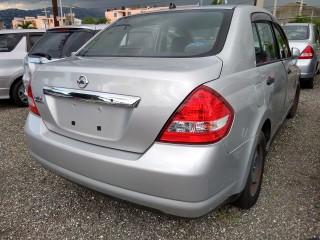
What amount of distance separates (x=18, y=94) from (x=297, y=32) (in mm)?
6594

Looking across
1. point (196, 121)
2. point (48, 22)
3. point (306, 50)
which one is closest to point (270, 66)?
point (196, 121)

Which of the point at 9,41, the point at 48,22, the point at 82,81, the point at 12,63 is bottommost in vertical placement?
the point at 48,22

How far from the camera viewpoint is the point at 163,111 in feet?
5.75

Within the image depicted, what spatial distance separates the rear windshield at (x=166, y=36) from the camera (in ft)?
7.55

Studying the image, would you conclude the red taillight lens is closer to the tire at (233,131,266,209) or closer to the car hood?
the car hood

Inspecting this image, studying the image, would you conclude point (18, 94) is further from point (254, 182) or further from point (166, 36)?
point (254, 182)

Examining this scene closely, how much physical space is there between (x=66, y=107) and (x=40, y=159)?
0.55 m

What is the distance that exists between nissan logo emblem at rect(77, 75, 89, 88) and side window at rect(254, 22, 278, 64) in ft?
4.43

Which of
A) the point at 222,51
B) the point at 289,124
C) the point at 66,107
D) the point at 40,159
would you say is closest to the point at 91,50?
the point at 66,107

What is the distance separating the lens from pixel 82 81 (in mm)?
1988

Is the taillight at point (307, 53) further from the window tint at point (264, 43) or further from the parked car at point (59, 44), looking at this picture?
the parked car at point (59, 44)

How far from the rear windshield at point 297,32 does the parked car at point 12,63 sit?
6.04 metres

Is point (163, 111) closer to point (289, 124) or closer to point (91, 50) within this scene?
point (91, 50)

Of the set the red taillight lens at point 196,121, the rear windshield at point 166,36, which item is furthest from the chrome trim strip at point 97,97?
the rear windshield at point 166,36
